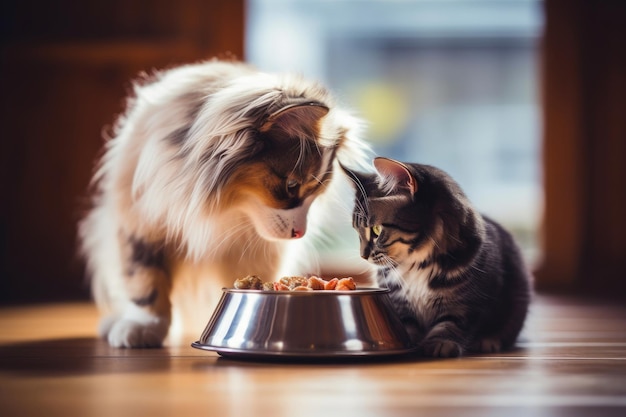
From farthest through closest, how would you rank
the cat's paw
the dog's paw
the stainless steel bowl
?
the dog's paw < the cat's paw < the stainless steel bowl

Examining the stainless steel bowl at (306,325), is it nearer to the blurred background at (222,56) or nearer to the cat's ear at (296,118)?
the cat's ear at (296,118)

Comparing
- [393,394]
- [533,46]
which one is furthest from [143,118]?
[533,46]

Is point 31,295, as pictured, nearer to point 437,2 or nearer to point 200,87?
point 200,87

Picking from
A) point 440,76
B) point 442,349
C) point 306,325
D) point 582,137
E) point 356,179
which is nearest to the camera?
point 306,325

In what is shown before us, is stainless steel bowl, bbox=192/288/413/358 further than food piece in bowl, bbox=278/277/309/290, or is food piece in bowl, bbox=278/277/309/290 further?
food piece in bowl, bbox=278/277/309/290

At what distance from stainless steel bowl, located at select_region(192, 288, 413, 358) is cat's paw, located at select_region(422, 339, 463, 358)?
0.09 metres

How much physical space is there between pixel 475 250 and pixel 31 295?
293 cm

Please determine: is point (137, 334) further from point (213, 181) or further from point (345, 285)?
point (345, 285)

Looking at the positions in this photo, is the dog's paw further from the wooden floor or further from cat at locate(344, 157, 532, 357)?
cat at locate(344, 157, 532, 357)

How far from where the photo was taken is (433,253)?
73.7 inches

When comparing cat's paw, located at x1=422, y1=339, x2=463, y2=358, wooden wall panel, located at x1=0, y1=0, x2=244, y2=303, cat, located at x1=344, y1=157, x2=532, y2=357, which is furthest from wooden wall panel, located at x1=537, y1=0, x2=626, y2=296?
cat's paw, located at x1=422, y1=339, x2=463, y2=358

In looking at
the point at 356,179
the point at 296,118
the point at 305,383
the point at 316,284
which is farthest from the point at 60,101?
the point at 305,383

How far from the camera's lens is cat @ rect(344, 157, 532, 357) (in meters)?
1.86

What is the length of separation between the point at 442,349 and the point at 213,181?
668 millimetres
